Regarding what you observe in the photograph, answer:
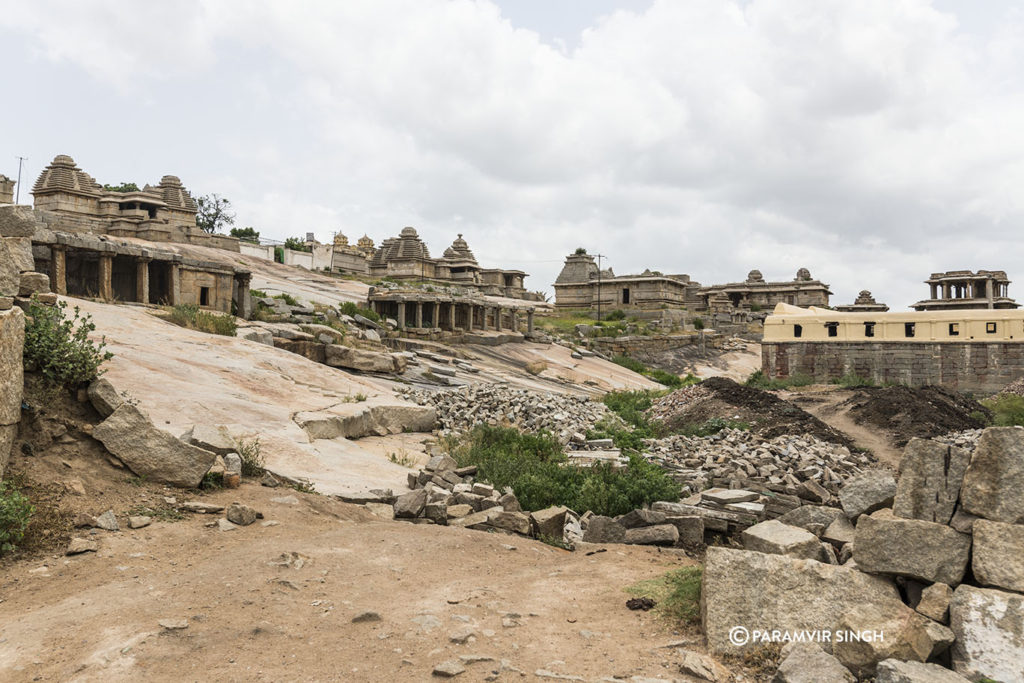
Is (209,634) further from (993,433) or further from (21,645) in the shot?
(993,433)

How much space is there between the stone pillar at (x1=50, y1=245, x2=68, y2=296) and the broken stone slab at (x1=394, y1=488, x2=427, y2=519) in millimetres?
16435

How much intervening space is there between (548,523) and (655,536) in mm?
1157

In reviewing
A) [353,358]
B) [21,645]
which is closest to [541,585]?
[21,645]

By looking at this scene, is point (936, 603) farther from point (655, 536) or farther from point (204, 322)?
point (204, 322)

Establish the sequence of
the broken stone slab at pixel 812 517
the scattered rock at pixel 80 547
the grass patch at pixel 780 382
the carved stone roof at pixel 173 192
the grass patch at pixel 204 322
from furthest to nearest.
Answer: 1. the carved stone roof at pixel 173 192
2. the grass patch at pixel 780 382
3. the grass patch at pixel 204 322
4. the broken stone slab at pixel 812 517
5. the scattered rock at pixel 80 547

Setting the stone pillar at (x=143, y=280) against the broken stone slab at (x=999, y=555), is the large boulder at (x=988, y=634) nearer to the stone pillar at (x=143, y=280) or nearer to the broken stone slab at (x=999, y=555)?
the broken stone slab at (x=999, y=555)

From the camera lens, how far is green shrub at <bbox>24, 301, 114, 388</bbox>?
692 cm

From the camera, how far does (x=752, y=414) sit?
16.2 metres

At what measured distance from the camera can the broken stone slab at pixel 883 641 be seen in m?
4.18

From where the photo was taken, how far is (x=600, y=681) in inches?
159

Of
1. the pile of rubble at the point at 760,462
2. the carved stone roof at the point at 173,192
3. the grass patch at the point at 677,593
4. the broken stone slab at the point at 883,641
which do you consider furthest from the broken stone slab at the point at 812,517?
the carved stone roof at the point at 173,192

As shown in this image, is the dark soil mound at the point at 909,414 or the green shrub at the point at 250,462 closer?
the green shrub at the point at 250,462

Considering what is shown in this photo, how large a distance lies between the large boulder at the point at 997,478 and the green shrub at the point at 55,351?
791 centimetres

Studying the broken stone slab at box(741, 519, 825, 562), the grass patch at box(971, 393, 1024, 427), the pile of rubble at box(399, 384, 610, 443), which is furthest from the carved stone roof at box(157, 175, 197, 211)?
the broken stone slab at box(741, 519, 825, 562)
